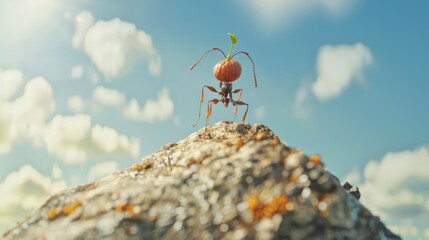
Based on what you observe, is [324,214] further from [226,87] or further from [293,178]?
[226,87]

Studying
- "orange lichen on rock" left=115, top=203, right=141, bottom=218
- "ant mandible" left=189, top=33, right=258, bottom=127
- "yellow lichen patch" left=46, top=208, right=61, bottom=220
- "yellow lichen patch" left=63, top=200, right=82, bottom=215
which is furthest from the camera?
"ant mandible" left=189, top=33, right=258, bottom=127

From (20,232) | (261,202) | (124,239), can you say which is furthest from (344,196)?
(20,232)

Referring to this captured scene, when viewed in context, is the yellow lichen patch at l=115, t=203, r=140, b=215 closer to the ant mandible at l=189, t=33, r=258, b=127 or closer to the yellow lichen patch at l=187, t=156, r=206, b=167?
the yellow lichen patch at l=187, t=156, r=206, b=167

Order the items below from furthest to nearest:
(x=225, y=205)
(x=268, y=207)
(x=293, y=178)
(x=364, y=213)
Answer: (x=364, y=213) < (x=293, y=178) < (x=225, y=205) < (x=268, y=207)

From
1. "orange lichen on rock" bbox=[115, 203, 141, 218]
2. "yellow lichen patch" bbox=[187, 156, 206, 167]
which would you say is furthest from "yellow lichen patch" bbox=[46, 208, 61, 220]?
"yellow lichen patch" bbox=[187, 156, 206, 167]

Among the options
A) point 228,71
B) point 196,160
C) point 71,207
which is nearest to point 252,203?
point 196,160
